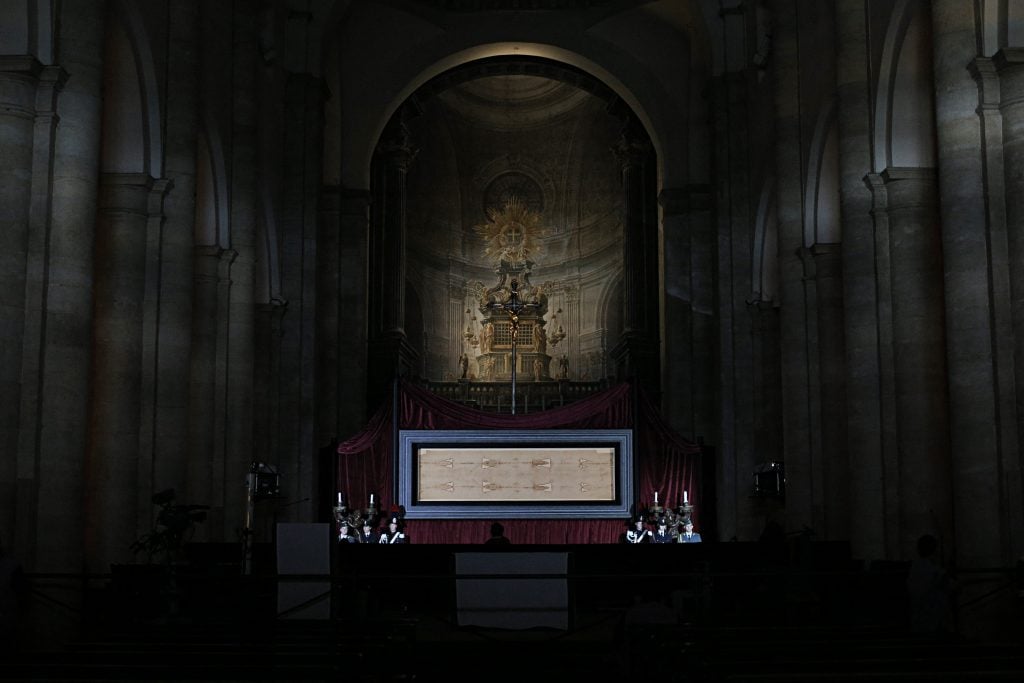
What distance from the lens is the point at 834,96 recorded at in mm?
21844

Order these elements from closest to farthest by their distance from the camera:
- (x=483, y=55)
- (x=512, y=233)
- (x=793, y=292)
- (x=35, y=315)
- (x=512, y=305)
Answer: (x=35, y=315) → (x=793, y=292) → (x=483, y=55) → (x=512, y=305) → (x=512, y=233)

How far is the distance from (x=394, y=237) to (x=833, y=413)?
18.0 meters

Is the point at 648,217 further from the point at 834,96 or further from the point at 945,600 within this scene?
the point at 945,600

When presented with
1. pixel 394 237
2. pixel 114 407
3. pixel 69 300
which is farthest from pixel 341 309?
pixel 69 300

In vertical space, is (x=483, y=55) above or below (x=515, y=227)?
above

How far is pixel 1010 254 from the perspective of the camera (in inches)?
574

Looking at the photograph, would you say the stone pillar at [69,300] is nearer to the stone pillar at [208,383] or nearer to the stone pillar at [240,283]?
the stone pillar at [208,383]

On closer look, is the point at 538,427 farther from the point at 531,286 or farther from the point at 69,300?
the point at 531,286

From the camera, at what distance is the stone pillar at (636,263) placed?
3588cm

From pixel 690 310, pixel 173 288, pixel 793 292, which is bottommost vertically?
pixel 173 288

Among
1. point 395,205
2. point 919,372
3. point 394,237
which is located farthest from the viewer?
point 395,205

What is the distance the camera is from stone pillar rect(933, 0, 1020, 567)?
48.6 feet

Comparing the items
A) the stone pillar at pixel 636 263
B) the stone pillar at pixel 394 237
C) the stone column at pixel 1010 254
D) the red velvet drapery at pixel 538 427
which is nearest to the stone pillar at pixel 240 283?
the red velvet drapery at pixel 538 427

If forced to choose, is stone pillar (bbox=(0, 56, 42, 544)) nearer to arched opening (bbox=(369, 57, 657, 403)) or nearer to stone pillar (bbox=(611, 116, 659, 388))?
stone pillar (bbox=(611, 116, 659, 388))
